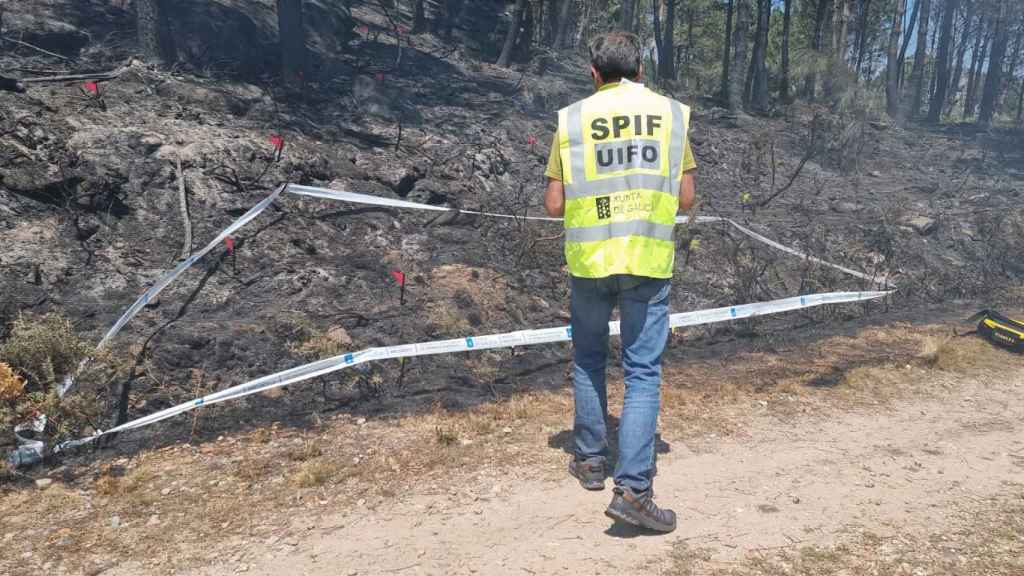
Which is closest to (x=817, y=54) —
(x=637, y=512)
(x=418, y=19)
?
(x=418, y=19)

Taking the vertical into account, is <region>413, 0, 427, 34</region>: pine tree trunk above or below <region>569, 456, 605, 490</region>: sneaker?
above

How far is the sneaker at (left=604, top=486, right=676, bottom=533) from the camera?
110 inches

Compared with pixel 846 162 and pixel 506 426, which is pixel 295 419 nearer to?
pixel 506 426

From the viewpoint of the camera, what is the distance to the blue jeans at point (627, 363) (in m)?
2.97

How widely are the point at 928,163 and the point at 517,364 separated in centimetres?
1309

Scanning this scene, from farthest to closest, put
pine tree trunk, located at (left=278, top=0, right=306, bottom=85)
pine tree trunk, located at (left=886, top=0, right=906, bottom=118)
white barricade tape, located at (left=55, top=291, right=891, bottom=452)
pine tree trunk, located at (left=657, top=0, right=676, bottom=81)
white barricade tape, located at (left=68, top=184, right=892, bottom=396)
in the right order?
pine tree trunk, located at (left=886, top=0, right=906, bottom=118)
pine tree trunk, located at (left=657, top=0, right=676, bottom=81)
pine tree trunk, located at (left=278, top=0, right=306, bottom=85)
white barricade tape, located at (left=68, top=184, right=892, bottom=396)
white barricade tape, located at (left=55, top=291, right=891, bottom=452)

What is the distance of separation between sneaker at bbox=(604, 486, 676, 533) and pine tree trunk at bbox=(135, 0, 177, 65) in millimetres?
8259

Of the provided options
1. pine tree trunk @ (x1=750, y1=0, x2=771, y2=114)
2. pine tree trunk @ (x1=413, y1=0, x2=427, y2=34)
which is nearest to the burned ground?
pine tree trunk @ (x1=413, y1=0, x2=427, y2=34)

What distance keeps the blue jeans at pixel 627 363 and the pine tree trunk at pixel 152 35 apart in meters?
7.63

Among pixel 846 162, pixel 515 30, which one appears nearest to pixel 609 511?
pixel 846 162

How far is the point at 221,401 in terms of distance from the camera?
4.20m

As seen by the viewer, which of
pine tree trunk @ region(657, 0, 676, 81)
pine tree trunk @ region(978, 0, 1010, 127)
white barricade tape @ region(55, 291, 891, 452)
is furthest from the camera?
pine tree trunk @ region(978, 0, 1010, 127)

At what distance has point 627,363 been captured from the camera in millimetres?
3137

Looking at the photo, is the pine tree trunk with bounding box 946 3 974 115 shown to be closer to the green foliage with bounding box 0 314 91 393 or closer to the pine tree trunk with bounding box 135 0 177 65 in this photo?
the pine tree trunk with bounding box 135 0 177 65
